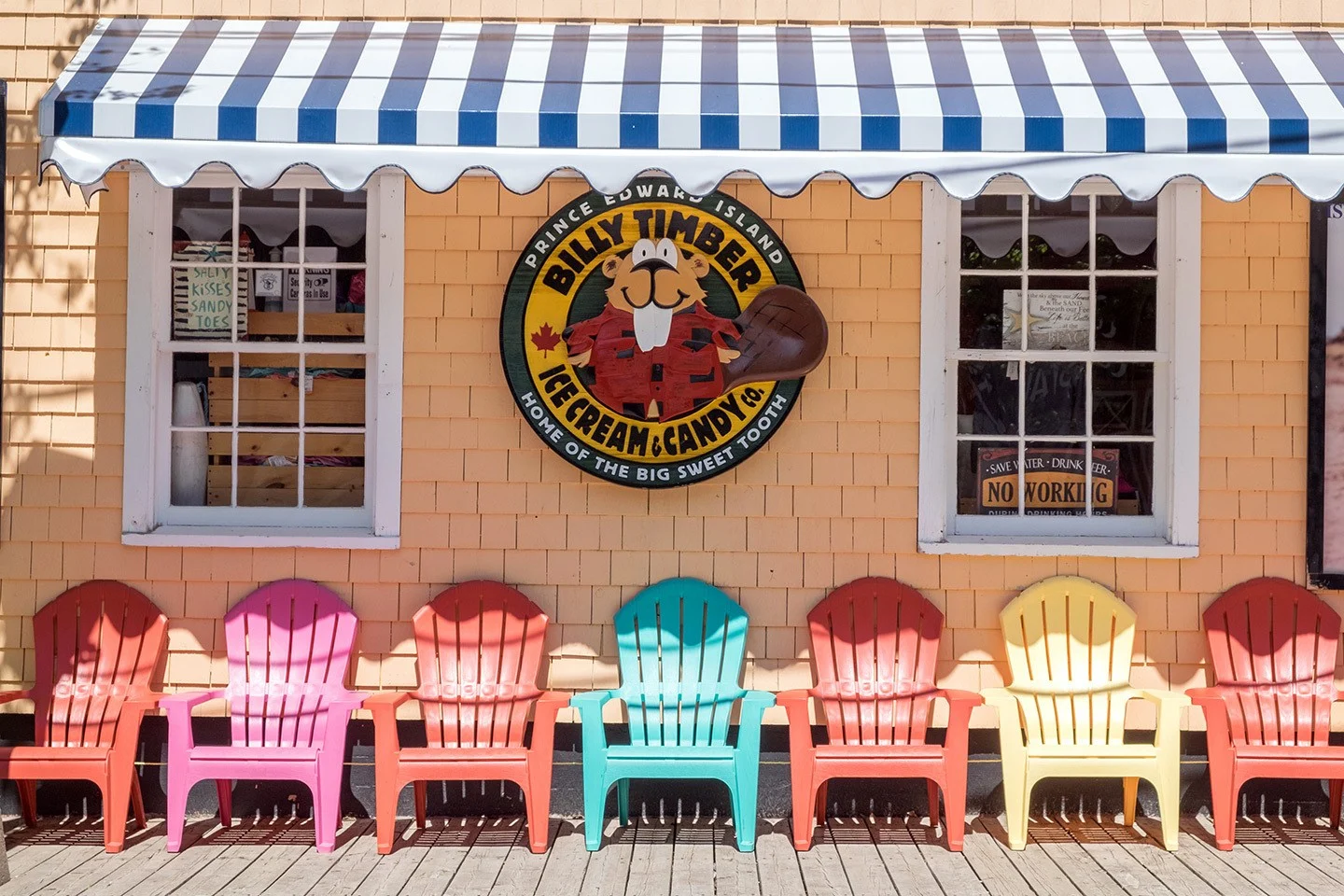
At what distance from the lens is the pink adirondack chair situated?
4871mm

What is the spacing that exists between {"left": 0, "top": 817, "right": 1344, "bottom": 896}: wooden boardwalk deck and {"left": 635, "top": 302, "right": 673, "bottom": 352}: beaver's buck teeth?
82.2 inches

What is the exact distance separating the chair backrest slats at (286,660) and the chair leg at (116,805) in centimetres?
45

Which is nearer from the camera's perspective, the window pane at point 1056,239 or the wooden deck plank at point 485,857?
the wooden deck plank at point 485,857

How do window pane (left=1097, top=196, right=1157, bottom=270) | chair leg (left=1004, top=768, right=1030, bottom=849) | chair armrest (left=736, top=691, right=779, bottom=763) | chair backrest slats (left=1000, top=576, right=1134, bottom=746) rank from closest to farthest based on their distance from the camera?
chair armrest (left=736, top=691, right=779, bottom=763)
chair leg (left=1004, top=768, right=1030, bottom=849)
chair backrest slats (left=1000, top=576, right=1134, bottom=746)
window pane (left=1097, top=196, right=1157, bottom=270)

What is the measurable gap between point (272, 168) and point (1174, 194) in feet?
12.4

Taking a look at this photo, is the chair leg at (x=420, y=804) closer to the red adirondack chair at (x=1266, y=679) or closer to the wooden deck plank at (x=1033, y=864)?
the wooden deck plank at (x=1033, y=864)

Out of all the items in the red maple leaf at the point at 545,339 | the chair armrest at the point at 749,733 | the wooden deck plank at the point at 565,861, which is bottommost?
the wooden deck plank at the point at 565,861

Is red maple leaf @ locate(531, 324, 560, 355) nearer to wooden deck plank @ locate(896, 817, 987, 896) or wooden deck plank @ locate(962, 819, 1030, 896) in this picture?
wooden deck plank @ locate(896, 817, 987, 896)

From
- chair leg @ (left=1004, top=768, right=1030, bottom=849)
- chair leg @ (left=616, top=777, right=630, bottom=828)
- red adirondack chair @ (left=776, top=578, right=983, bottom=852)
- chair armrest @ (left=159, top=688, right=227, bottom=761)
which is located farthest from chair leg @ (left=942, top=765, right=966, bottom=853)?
chair armrest @ (left=159, top=688, right=227, bottom=761)

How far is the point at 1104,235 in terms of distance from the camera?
552 cm

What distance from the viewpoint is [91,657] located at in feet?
17.5

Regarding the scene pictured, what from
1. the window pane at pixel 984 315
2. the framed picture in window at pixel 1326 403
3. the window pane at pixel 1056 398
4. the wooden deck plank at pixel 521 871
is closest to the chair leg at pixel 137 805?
the wooden deck plank at pixel 521 871

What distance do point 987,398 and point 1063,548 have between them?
29.2 inches

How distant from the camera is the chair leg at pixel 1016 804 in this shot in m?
4.93
